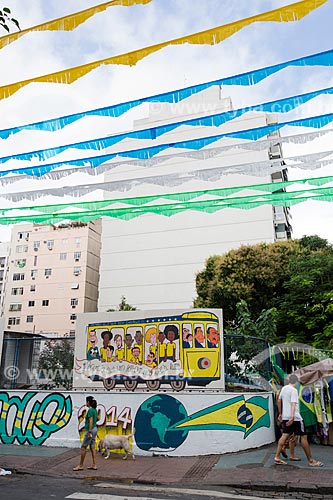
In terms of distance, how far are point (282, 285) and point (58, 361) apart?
18055 mm

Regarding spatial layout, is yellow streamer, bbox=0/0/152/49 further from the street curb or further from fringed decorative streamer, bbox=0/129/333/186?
the street curb

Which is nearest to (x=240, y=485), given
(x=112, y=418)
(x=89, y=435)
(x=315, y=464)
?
(x=315, y=464)

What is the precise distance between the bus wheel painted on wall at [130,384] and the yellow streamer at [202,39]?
7.55 metres

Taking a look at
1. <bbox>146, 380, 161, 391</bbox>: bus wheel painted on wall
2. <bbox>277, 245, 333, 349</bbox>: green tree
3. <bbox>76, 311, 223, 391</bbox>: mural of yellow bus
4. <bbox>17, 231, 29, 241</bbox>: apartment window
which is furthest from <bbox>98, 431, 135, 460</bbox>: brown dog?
<bbox>17, 231, 29, 241</bbox>: apartment window

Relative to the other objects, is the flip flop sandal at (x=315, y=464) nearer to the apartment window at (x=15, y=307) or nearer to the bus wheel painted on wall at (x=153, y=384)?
the bus wheel painted on wall at (x=153, y=384)

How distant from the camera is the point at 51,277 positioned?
5878 cm

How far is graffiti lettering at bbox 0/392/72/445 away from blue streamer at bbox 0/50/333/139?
6.89 m

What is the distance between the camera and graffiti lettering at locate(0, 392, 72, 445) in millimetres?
11727

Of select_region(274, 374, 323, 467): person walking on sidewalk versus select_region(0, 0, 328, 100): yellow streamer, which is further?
select_region(274, 374, 323, 467): person walking on sidewalk

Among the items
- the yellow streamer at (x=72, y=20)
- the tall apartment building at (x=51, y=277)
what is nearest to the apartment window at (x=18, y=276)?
the tall apartment building at (x=51, y=277)

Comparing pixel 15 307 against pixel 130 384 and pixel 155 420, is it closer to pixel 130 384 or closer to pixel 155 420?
pixel 130 384

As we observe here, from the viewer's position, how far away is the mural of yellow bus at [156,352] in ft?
37.2

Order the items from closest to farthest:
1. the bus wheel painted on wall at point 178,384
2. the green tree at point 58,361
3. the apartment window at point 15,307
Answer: the bus wheel painted on wall at point 178,384 < the green tree at point 58,361 < the apartment window at point 15,307

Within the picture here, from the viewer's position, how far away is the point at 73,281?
2272 inches
